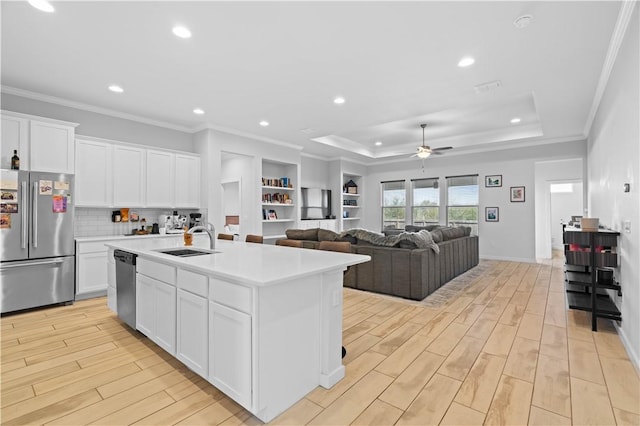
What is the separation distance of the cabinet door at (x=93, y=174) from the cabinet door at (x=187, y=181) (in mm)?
1031

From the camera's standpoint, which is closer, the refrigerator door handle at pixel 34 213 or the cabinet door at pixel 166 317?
the cabinet door at pixel 166 317

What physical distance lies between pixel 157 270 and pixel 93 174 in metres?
2.93

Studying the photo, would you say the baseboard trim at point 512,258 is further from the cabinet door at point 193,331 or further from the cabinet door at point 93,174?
the cabinet door at point 93,174

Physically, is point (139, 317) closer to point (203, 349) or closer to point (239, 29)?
point (203, 349)

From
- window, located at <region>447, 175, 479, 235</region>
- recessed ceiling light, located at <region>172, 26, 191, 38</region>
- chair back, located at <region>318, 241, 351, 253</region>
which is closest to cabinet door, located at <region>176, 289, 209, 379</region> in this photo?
chair back, located at <region>318, 241, 351, 253</region>

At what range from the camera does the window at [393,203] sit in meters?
9.55

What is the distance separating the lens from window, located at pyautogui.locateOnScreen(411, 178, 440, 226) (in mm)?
8867

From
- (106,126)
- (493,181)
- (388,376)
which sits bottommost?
(388,376)

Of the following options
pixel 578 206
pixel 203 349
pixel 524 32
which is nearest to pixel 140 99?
pixel 203 349

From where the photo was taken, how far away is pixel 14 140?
12.4ft

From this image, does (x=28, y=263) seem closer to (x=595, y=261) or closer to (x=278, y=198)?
(x=278, y=198)

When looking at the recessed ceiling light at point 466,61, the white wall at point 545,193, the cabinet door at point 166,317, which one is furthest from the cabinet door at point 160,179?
the white wall at point 545,193

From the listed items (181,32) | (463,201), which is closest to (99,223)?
(181,32)

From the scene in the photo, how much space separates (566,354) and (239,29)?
13.4 ft
